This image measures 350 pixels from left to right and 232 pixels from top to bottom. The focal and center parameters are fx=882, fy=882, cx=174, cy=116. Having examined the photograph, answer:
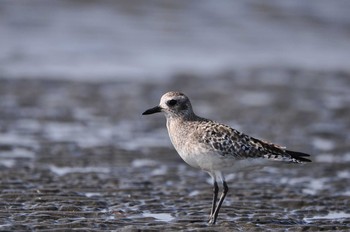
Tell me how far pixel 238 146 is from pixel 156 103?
6.51 metres

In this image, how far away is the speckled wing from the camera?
30.2 ft

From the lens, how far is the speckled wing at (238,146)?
920 centimetres

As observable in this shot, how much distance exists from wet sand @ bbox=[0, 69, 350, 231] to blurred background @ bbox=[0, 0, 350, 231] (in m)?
0.03

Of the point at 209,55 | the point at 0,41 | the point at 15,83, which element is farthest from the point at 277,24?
the point at 15,83

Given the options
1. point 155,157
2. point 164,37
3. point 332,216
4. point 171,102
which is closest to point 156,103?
point 155,157

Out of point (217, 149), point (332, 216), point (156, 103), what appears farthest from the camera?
point (156, 103)

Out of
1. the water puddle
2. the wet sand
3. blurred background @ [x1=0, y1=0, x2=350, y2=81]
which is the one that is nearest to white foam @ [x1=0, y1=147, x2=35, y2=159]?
the wet sand

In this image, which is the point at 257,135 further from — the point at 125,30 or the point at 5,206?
the point at 125,30

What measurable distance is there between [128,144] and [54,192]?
3.12m

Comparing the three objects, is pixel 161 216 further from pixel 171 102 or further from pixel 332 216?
pixel 332 216

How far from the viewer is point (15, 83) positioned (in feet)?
54.4

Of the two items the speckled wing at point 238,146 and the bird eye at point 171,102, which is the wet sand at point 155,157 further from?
the bird eye at point 171,102

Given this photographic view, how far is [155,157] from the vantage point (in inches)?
491

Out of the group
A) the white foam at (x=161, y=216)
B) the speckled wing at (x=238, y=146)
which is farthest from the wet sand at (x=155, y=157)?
the speckled wing at (x=238, y=146)
